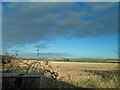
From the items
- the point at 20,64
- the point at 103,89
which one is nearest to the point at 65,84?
the point at 103,89

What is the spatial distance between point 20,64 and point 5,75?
2.13 m

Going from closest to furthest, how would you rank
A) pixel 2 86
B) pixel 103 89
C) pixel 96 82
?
1. pixel 2 86
2. pixel 103 89
3. pixel 96 82

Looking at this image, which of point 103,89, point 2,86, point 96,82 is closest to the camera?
point 2,86

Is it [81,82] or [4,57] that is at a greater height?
[4,57]

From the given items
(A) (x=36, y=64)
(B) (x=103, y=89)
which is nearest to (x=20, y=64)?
(A) (x=36, y=64)

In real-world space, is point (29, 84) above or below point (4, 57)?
below

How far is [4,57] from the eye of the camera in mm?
11203

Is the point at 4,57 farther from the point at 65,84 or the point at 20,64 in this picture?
the point at 65,84

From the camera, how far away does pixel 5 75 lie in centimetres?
925

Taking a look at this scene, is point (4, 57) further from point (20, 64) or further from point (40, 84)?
point (40, 84)

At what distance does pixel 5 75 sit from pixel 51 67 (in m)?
2.61

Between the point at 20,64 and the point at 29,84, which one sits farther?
the point at 20,64

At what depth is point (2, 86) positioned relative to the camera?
907cm

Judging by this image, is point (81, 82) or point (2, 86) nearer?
point (2, 86)
